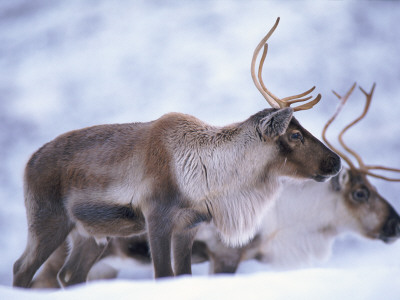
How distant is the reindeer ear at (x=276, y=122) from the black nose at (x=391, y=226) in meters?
2.10

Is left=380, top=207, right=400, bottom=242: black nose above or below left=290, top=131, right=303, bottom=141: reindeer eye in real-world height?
below

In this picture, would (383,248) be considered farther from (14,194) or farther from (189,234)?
(14,194)

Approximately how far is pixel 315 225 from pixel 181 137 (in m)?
2.16

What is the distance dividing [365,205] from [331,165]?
1835 mm

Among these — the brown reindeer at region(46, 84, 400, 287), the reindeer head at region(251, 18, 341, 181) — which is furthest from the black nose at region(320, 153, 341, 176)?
the brown reindeer at region(46, 84, 400, 287)

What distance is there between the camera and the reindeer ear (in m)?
3.03

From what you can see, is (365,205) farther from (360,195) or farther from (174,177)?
(174,177)

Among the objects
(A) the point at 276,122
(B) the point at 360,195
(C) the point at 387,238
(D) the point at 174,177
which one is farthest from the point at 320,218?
(D) the point at 174,177

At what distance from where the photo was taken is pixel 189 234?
127 inches

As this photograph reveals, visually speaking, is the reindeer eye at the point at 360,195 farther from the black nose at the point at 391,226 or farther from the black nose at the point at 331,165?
the black nose at the point at 331,165

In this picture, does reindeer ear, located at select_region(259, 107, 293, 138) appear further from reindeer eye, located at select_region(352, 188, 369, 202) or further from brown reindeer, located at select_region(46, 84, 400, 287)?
reindeer eye, located at select_region(352, 188, 369, 202)

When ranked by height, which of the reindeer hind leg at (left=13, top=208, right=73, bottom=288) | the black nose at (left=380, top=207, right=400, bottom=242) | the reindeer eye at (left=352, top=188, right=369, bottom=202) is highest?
the reindeer hind leg at (left=13, top=208, right=73, bottom=288)

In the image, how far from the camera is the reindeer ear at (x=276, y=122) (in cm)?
303

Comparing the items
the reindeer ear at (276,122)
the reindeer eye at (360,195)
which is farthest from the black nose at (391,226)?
the reindeer ear at (276,122)
